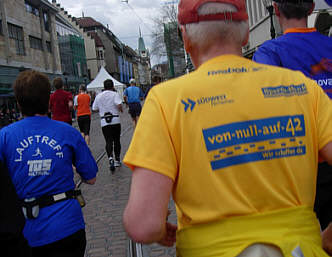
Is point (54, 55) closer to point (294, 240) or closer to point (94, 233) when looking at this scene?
point (94, 233)

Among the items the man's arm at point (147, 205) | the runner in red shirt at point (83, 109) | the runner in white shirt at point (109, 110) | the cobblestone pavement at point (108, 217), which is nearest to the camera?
the man's arm at point (147, 205)

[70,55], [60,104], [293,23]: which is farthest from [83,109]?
[70,55]

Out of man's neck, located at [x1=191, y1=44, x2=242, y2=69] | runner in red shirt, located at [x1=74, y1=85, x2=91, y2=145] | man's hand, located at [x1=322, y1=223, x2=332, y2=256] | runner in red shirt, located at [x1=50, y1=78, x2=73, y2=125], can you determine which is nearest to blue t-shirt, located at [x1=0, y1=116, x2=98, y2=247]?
man's neck, located at [x1=191, y1=44, x2=242, y2=69]

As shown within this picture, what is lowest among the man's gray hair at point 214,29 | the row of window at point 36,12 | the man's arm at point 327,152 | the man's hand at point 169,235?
the man's hand at point 169,235

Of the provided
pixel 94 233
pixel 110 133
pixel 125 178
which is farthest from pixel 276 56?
pixel 110 133

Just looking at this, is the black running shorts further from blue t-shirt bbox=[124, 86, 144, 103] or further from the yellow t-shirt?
the yellow t-shirt

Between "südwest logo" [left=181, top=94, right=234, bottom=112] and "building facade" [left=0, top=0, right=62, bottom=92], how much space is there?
30.1m

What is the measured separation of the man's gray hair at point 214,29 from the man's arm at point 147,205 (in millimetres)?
530

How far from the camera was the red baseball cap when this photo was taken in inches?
54.2

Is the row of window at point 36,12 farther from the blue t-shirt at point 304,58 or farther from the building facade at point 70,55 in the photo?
the blue t-shirt at point 304,58

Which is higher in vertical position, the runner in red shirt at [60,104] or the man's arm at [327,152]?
the runner in red shirt at [60,104]

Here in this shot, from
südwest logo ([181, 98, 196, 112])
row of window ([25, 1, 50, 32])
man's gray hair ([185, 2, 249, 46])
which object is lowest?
südwest logo ([181, 98, 196, 112])

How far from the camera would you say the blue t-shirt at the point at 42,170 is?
8.31 ft

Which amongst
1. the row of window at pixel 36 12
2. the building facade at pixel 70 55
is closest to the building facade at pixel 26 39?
the row of window at pixel 36 12
